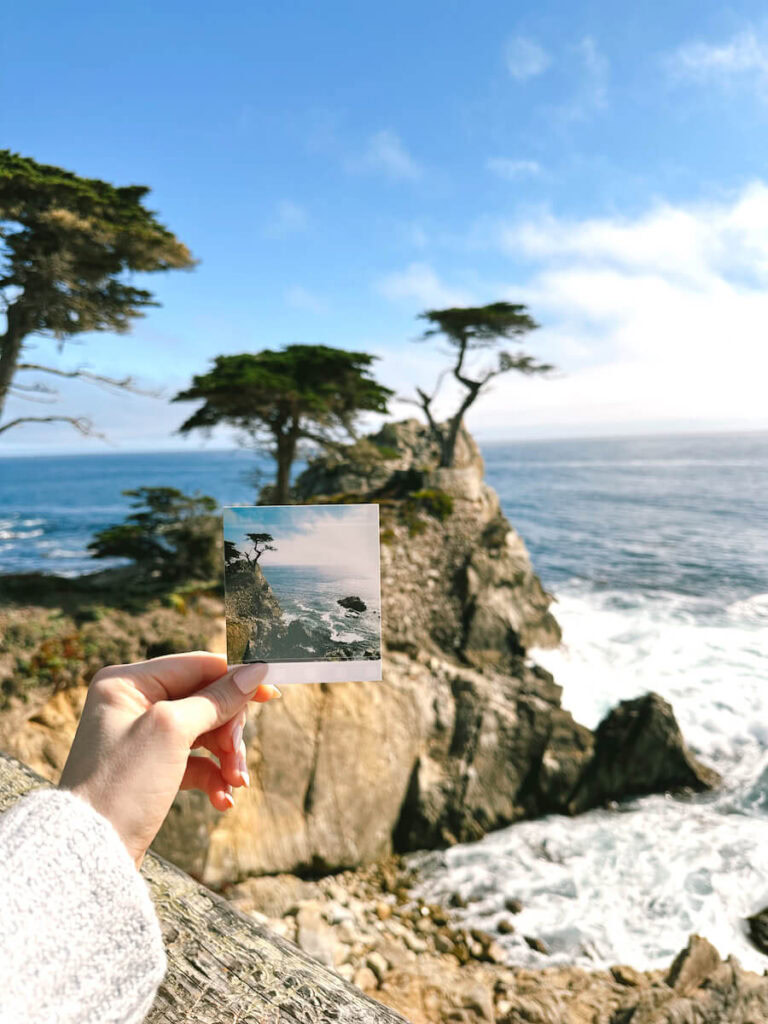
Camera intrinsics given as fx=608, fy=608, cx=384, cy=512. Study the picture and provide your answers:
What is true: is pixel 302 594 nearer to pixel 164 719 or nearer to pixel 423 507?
pixel 164 719

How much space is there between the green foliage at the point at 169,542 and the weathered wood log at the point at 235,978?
830 cm

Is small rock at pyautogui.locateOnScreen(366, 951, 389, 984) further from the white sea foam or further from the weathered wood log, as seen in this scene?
the weathered wood log

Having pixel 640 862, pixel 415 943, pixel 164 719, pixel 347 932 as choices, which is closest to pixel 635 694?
pixel 640 862

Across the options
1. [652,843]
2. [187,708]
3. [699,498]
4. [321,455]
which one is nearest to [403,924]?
[652,843]

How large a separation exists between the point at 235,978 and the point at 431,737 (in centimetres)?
804

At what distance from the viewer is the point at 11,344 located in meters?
8.90

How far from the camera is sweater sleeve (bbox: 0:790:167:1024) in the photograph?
744 millimetres

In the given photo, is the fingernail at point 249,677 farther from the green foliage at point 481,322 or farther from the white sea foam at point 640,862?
the green foliage at point 481,322

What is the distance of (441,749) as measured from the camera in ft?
29.1

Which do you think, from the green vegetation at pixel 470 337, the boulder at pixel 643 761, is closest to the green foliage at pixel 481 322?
the green vegetation at pixel 470 337

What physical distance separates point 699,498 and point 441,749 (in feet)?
122

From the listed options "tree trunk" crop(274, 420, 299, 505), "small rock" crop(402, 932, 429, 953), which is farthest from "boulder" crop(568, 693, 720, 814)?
"tree trunk" crop(274, 420, 299, 505)

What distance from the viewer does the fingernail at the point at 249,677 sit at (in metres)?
1.33

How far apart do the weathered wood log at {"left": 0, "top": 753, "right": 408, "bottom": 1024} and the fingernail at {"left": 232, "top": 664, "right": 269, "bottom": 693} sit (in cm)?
52
